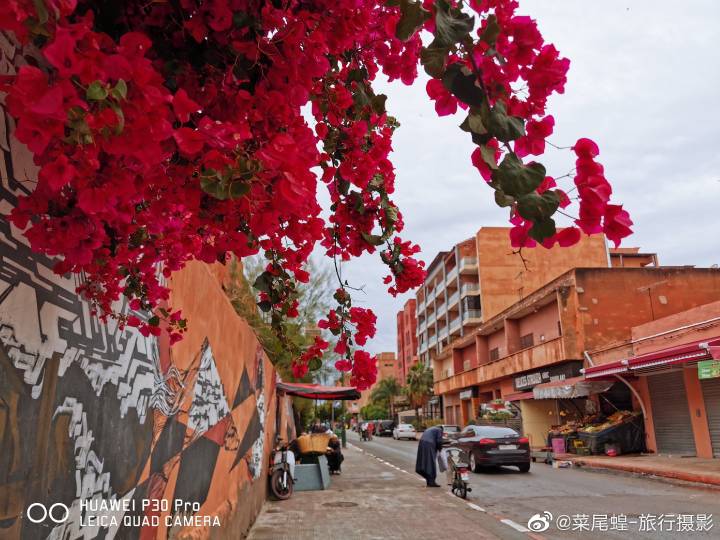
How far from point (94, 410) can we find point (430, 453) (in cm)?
1010

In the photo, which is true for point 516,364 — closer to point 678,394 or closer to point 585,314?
point 585,314

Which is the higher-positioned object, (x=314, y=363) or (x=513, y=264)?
(x=513, y=264)

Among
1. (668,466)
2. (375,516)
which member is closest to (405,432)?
(668,466)

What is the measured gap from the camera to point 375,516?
8672mm

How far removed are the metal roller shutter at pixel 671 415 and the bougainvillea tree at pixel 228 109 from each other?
65.0 feet

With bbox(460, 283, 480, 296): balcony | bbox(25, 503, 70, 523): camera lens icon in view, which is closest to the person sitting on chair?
bbox(25, 503, 70, 523): camera lens icon

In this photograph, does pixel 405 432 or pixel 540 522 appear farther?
pixel 405 432

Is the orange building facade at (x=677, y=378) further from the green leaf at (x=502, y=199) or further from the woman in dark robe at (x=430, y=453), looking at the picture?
the green leaf at (x=502, y=199)

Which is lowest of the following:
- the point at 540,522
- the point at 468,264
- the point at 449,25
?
the point at 540,522

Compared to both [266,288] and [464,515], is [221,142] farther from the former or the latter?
[464,515]

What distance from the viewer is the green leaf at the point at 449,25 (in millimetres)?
1529

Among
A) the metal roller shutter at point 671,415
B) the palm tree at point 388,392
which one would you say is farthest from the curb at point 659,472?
the palm tree at point 388,392

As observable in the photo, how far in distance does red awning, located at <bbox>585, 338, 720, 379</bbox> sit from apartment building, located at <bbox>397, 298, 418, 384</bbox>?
5525 cm

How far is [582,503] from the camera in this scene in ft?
31.9
